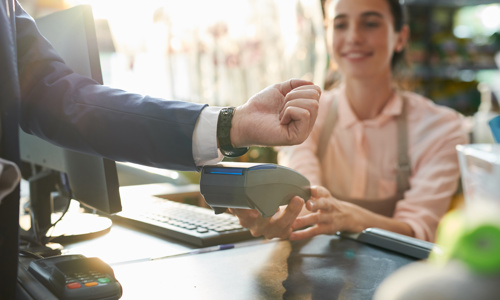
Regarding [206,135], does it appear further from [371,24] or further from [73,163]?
[371,24]

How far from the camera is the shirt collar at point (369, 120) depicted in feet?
5.31

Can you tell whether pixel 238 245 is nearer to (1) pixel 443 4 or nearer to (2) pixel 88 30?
(2) pixel 88 30

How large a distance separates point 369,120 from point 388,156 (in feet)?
0.46

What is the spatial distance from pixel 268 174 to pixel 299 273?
0.15 meters

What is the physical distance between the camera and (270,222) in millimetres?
853

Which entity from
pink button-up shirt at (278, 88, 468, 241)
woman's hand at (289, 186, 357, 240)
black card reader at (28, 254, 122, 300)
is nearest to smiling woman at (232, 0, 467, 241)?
pink button-up shirt at (278, 88, 468, 241)

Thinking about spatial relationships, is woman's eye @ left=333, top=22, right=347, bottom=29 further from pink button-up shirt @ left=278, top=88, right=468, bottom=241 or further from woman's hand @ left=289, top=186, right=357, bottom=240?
woman's hand @ left=289, top=186, right=357, bottom=240

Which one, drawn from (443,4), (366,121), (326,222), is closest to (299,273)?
(326,222)

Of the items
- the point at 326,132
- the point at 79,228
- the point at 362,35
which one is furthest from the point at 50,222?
the point at 362,35

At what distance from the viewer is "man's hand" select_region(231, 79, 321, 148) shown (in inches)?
26.6

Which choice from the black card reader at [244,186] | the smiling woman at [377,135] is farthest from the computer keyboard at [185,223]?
the smiling woman at [377,135]

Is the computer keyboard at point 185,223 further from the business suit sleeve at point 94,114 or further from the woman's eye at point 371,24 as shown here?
the woman's eye at point 371,24

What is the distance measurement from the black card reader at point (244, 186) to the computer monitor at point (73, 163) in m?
0.21

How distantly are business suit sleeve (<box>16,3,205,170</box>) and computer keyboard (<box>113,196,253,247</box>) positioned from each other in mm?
210
